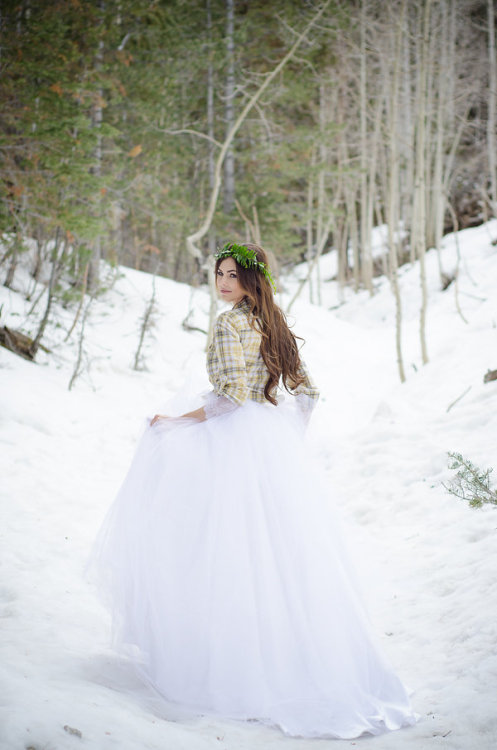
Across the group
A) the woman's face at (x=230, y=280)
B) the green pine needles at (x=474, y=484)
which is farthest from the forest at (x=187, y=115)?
the green pine needles at (x=474, y=484)

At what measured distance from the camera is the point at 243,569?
229 centimetres

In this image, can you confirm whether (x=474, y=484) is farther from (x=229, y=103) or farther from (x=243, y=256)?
(x=229, y=103)

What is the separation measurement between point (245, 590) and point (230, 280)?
4.74ft

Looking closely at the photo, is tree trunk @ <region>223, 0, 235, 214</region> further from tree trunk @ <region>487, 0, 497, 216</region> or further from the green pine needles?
the green pine needles

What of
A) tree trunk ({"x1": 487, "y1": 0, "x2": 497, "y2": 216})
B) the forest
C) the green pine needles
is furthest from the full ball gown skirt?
tree trunk ({"x1": 487, "y1": 0, "x2": 497, "y2": 216})

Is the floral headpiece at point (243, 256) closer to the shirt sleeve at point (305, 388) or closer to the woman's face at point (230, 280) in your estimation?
the woman's face at point (230, 280)

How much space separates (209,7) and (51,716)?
15286 millimetres

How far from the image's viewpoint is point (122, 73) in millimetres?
11391

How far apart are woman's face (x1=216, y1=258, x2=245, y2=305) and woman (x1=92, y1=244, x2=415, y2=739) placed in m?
0.04

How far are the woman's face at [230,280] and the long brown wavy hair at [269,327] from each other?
19 millimetres

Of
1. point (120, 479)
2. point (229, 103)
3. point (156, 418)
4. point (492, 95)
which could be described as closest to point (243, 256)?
point (156, 418)

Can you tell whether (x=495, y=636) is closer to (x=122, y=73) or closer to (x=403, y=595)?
(x=403, y=595)

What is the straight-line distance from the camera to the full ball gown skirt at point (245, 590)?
7.30ft

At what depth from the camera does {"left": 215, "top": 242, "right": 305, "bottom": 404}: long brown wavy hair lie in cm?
266
